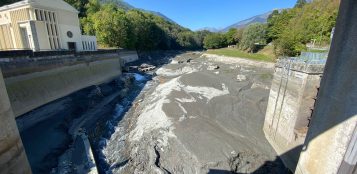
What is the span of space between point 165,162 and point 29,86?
13167mm

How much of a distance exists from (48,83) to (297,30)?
124 ft

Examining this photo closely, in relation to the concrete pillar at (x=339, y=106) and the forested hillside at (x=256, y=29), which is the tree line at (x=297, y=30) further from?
the concrete pillar at (x=339, y=106)

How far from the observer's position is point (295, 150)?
918 cm

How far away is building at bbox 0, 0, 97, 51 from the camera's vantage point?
76.9 ft

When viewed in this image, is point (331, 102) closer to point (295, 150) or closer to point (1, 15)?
point (295, 150)

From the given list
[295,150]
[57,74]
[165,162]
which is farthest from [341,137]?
[57,74]

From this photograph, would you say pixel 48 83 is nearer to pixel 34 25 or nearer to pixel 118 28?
pixel 34 25

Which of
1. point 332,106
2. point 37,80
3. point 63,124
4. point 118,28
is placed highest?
point 118,28

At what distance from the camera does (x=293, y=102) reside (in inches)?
368

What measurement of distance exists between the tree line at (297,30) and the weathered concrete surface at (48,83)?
1106 inches

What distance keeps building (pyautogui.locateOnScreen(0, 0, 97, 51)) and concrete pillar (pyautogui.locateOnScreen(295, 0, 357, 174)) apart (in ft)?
97.5

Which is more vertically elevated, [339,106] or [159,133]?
[339,106]

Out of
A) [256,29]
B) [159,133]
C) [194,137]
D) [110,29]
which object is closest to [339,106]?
[194,137]

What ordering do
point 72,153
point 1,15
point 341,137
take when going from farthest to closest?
1. point 1,15
2. point 72,153
3. point 341,137
